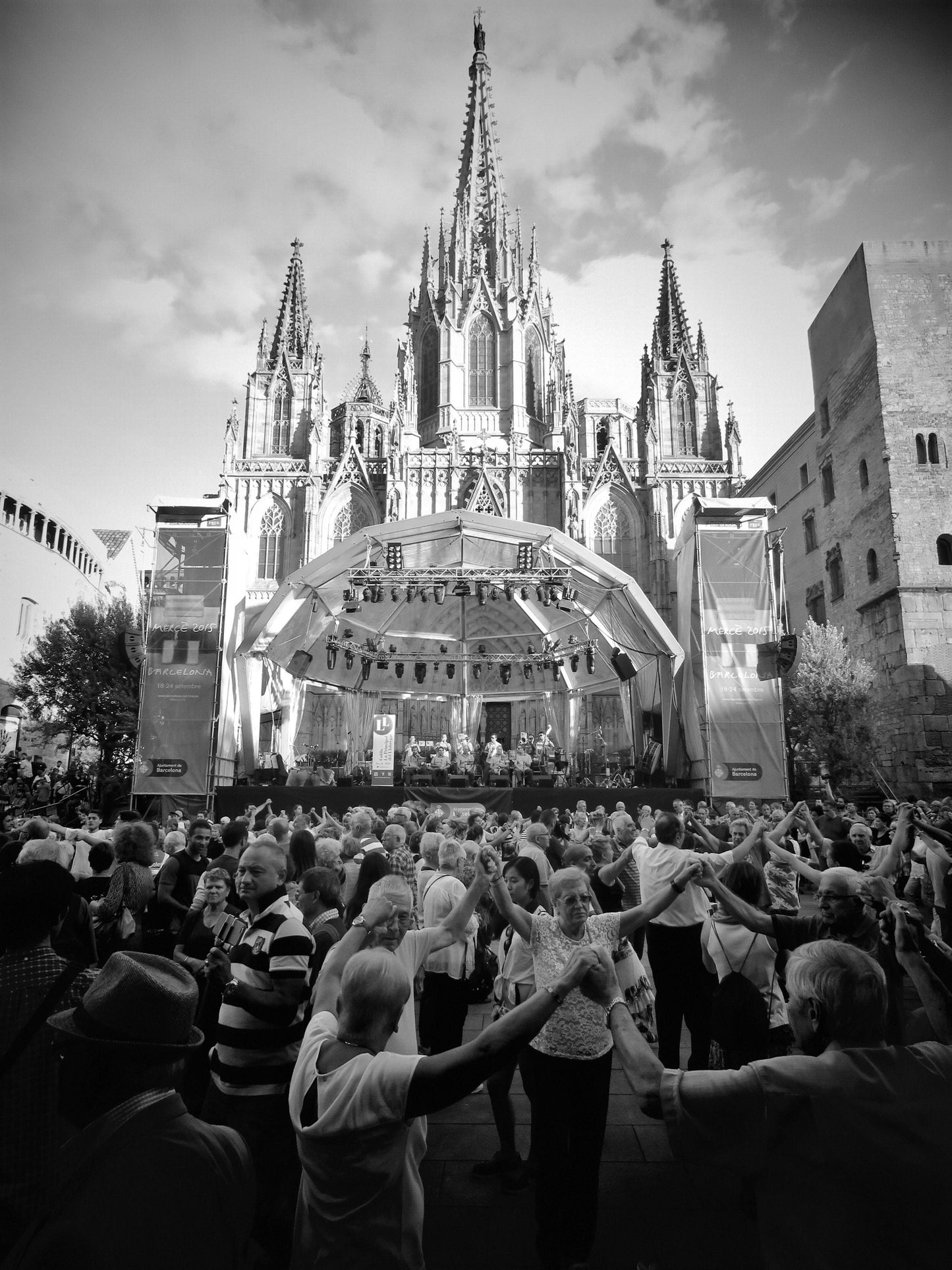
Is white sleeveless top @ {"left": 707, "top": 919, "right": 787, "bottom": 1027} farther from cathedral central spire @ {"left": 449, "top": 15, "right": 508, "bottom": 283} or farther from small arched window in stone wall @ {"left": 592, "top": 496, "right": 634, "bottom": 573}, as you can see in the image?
cathedral central spire @ {"left": 449, "top": 15, "right": 508, "bottom": 283}

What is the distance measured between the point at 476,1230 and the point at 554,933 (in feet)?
4.23

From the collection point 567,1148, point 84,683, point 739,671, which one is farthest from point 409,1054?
point 84,683

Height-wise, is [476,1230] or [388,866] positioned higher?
[388,866]

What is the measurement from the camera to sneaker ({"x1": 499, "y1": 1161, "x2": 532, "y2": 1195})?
11.4ft

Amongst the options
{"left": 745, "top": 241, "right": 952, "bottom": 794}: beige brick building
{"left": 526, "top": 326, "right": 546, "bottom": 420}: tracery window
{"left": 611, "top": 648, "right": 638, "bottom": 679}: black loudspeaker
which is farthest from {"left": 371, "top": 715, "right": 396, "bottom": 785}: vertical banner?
{"left": 526, "top": 326, "right": 546, "bottom": 420}: tracery window

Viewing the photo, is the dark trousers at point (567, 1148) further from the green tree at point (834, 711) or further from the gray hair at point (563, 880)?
the green tree at point (834, 711)

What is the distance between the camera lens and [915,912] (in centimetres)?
238

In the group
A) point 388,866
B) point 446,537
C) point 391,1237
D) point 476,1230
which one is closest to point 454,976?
point 388,866

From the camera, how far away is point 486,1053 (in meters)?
1.75

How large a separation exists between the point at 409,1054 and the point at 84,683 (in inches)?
1235

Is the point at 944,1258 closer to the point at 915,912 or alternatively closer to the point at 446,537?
the point at 915,912

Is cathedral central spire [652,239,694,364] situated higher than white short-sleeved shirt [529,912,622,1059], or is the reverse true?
cathedral central spire [652,239,694,364]

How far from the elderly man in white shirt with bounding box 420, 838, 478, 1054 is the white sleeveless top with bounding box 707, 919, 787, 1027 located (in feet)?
4.77

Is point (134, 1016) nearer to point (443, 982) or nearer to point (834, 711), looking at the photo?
point (443, 982)
